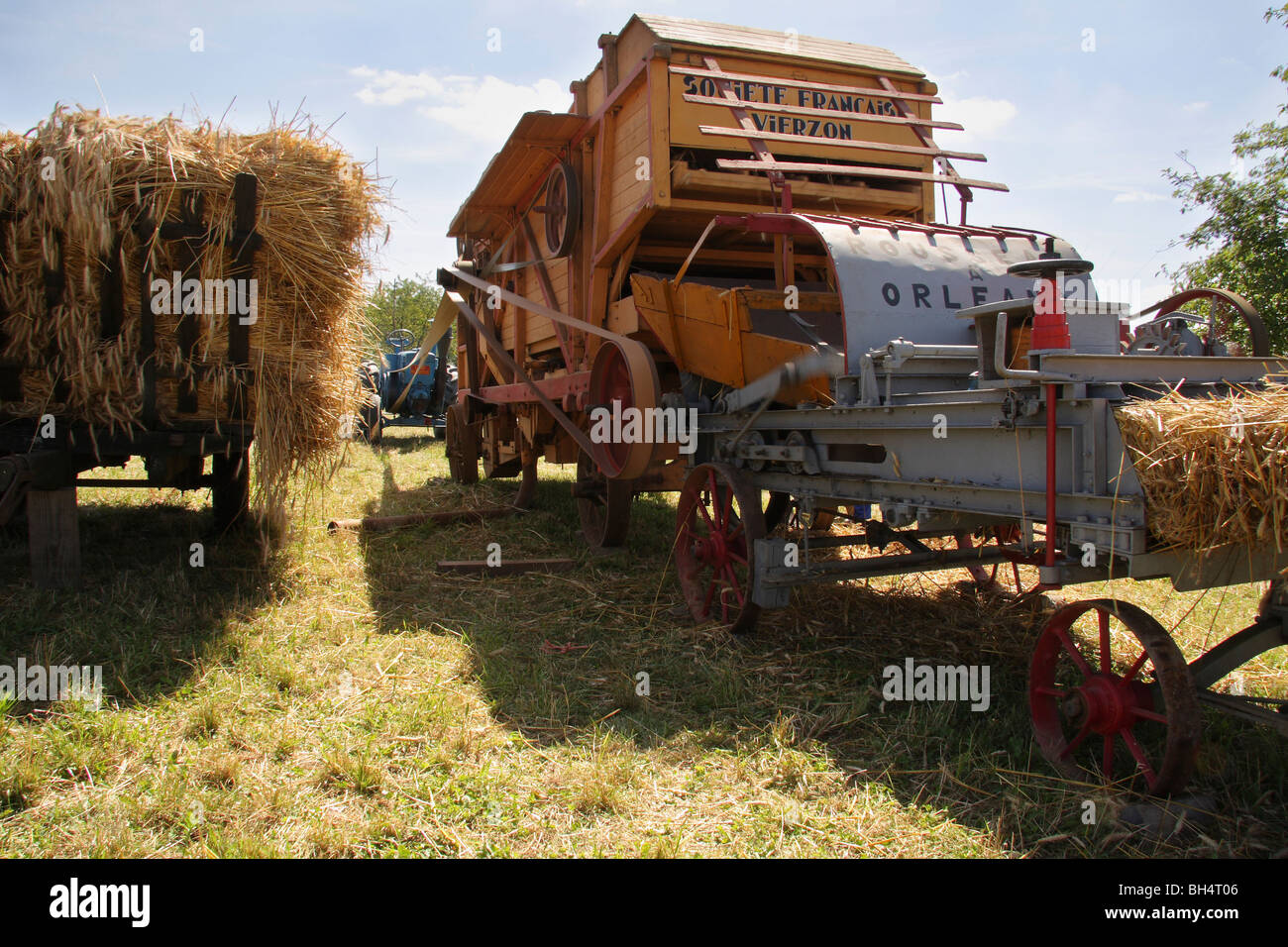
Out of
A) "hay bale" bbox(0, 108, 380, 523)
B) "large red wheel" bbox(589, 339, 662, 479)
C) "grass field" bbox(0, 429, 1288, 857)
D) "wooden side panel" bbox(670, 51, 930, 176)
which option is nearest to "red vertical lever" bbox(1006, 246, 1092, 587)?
"grass field" bbox(0, 429, 1288, 857)

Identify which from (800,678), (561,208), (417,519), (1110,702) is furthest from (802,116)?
(417,519)

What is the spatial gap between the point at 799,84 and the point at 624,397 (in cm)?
234

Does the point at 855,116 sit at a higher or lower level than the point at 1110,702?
higher

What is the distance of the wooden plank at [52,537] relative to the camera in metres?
4.75

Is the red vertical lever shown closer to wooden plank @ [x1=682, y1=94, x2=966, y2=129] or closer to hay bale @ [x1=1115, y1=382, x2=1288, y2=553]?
hay bale @ [x1=1115, y1=382, x2=1288, y2=553]

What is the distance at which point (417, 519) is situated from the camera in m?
7.61

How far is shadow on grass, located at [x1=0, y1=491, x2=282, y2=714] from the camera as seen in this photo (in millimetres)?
3965

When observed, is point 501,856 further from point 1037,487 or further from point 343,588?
point 343,588

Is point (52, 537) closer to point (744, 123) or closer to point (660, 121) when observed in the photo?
point (660, 121)

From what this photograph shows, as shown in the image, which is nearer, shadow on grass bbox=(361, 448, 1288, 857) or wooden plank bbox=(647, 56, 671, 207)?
shadow on grass bbox=(361, 448, 1288, 857)

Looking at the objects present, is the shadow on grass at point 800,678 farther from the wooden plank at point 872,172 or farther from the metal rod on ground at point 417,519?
the wooden plank at point 872,172

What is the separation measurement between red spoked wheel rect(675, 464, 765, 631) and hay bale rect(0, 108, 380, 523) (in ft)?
7.77

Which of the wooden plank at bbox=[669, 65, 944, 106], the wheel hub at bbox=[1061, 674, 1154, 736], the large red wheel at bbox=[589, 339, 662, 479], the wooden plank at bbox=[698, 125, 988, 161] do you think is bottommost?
the wheel hub at bbox=[1061, 674, 1154, 736]

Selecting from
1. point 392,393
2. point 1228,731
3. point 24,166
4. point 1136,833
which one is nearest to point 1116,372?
point 1136,833
